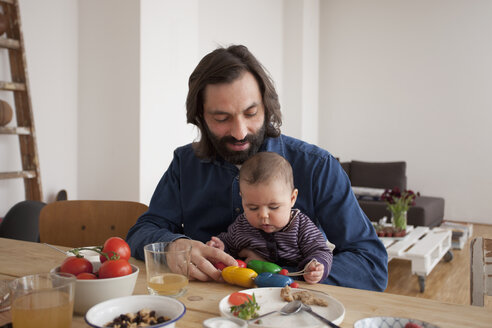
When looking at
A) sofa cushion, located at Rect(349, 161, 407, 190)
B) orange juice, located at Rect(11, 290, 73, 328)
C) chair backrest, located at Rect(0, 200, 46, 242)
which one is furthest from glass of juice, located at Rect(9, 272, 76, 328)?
sofa cushion, located at Rect(349, 161, 407, 190)

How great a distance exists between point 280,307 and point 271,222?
1.53 ft

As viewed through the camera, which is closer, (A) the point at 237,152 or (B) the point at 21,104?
(A) the point at 237,152

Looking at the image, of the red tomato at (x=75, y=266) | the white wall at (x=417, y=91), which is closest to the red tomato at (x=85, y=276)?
the red tomato at (x=75, y=266)

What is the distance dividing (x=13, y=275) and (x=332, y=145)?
6.43 m

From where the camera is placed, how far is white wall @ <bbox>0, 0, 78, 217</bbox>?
311 centimetres

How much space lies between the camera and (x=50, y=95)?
11.1 ft

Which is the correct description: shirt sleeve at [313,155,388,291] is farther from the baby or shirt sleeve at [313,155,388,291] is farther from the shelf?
the shelf

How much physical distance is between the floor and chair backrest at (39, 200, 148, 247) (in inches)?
89.3

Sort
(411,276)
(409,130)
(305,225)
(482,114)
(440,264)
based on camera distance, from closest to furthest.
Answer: (305,225) < (411,276) < (440,264) < (482,114) < (409,130)

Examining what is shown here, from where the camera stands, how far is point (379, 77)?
6910mm

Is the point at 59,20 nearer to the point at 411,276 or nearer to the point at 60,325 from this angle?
the point at 60,325

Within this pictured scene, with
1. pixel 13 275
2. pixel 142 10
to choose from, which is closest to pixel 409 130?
pixel 142 10

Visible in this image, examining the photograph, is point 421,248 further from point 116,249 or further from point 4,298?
point 4,298

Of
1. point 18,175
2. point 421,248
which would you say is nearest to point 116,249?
point 18,175
